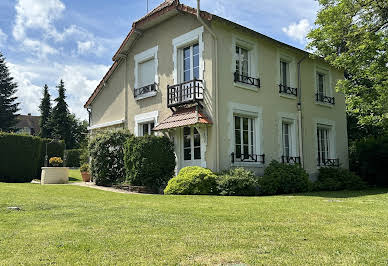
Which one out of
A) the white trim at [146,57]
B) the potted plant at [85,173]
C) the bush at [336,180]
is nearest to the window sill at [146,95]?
the white trim at [146,57]

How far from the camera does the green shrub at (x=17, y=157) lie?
1563 centimetres

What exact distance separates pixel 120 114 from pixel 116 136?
285 cm

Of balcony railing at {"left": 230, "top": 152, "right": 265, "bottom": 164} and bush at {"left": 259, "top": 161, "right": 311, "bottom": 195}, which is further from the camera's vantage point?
balcony railing at {"left": 230, "top": 152, "right": 265, "bottom": 164}

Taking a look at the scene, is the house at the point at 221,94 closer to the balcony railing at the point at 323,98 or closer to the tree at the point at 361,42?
the balcony railing at the point at 323,98

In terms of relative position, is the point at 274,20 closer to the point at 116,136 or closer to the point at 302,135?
the point at 302,135

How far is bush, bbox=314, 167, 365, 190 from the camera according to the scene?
14675mm

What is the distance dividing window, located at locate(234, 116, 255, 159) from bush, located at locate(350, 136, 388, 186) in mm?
6684

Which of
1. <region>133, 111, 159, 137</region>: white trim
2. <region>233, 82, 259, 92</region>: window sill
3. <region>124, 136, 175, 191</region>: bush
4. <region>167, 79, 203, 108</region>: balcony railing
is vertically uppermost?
<region>233, 82, 259, 92</region>: window sill

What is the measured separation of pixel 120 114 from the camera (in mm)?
16906

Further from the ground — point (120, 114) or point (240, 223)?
point (120, 114)

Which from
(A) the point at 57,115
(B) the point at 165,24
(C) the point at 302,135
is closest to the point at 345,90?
(C) the point at 302,135

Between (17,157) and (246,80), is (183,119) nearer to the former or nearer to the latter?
(246,80)

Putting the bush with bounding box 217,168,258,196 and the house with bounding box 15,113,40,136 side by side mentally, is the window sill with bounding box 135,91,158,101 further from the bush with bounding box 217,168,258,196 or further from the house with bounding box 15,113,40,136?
the house with bounding box 15,113,40,136

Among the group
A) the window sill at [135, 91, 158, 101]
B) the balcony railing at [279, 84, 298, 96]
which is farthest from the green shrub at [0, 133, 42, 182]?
the balcony railing at [279, 84, 298, 96]
